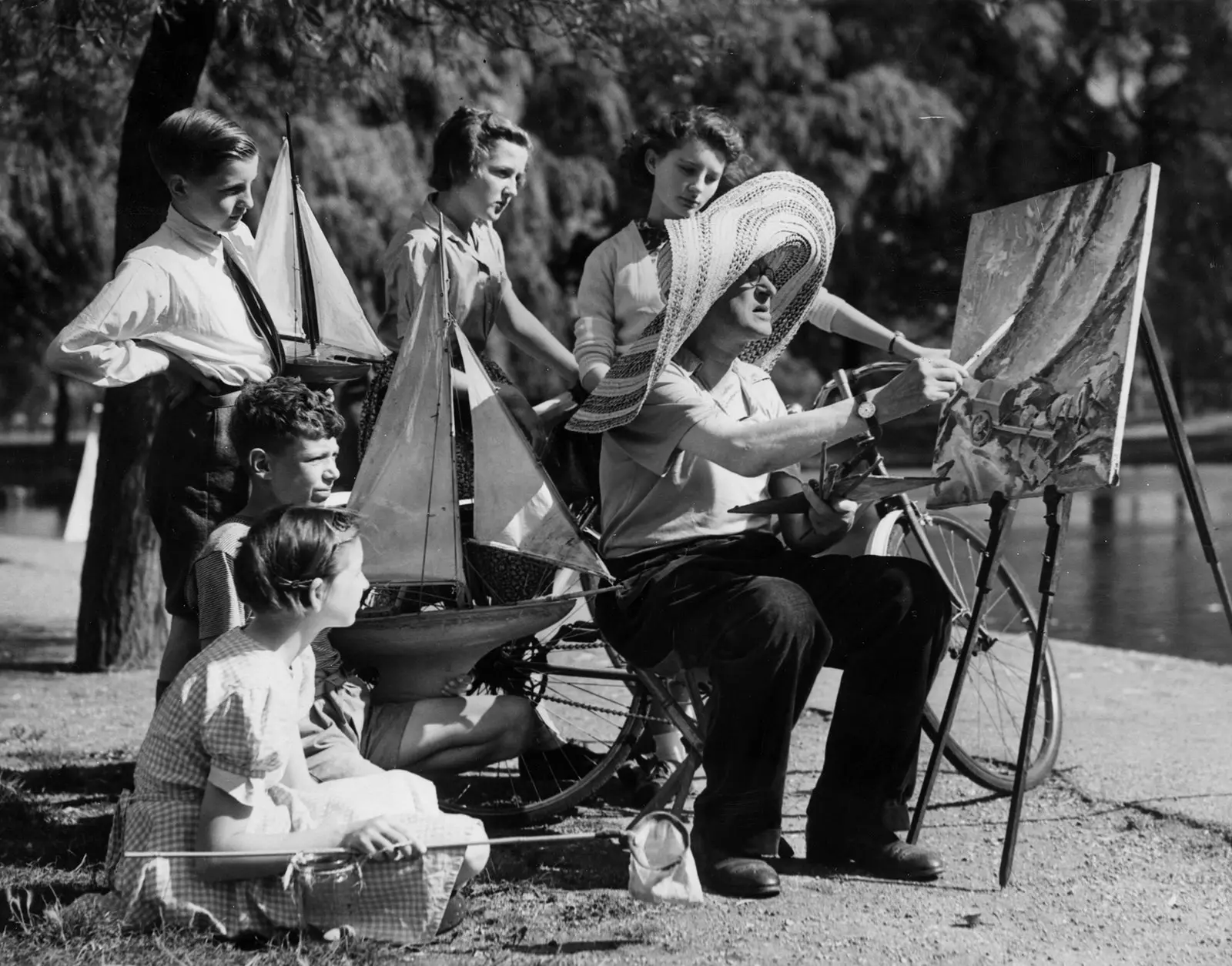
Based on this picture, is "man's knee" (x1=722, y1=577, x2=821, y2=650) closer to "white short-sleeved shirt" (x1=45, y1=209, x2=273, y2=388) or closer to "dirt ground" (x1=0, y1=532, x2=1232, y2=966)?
"dirt ground" (x1=0, y1=532, x2=1232, y2=966)

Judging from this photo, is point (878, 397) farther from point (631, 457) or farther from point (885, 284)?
point (885, 284)

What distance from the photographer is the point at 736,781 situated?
3.79 meters

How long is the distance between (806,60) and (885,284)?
2.91 m

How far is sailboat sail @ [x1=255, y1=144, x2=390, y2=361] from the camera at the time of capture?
4.59 meters

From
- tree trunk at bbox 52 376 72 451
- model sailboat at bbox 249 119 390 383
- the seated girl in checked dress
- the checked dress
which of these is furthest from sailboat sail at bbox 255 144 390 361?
tree trunk at bbox 52 376 72 451

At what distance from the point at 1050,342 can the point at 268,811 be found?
2.19m

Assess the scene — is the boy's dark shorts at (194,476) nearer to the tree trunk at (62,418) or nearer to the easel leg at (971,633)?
the easel leg at (971,633)

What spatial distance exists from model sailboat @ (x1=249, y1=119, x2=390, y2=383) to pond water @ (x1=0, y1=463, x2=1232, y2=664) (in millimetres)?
2088

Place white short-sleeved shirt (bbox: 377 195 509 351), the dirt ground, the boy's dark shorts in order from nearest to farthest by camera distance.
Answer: the dirt ground < the boy's dark shorts < white short-sleeved shirt (bbox: 377 195 509 351)

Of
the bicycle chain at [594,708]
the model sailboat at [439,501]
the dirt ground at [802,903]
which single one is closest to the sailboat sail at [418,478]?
the model sailboat at [439,501]

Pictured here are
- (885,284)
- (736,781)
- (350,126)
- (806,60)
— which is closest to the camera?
(736,781)

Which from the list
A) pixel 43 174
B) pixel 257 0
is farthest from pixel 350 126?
pixel 257 0

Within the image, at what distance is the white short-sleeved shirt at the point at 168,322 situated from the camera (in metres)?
3.87

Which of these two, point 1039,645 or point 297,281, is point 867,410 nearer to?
point 1039,645
